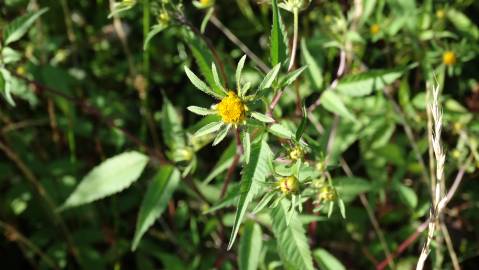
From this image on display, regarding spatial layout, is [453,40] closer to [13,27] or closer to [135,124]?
[135,124]

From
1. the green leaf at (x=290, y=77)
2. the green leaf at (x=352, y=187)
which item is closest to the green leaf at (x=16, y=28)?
the green leaf at (x=290, y=77)

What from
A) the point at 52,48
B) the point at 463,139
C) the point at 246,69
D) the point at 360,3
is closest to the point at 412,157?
the point at 463,139

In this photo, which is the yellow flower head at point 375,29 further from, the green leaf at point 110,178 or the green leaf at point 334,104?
the green leaf at point 110,178

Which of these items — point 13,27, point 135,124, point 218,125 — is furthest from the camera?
point 135,124

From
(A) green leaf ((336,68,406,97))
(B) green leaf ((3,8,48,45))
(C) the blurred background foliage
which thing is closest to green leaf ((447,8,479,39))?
(C) the blurred background foliage

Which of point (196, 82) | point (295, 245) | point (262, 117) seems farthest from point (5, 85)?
point (295, 245)

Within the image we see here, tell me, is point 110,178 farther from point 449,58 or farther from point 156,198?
point 449,58

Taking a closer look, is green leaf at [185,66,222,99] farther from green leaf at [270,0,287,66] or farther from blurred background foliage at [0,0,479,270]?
blurred background foliage at [0,0,479,270]
